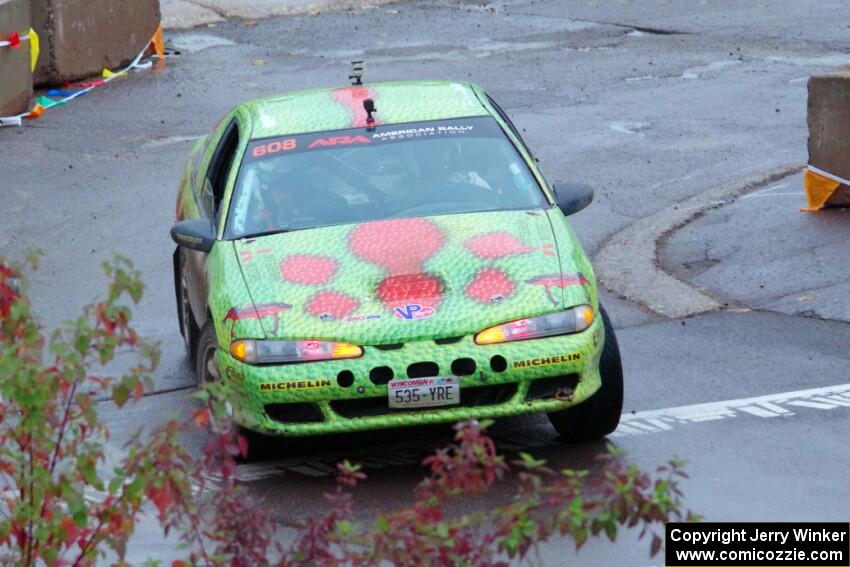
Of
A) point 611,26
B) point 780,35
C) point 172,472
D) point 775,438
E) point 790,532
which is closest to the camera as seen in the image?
point 172,472

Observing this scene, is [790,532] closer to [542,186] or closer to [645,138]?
[542,186]

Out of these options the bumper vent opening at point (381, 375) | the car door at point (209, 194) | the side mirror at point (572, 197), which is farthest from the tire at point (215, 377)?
the side mirror at point (572, 197)

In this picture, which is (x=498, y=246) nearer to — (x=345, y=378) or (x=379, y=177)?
(x=379, y=177)

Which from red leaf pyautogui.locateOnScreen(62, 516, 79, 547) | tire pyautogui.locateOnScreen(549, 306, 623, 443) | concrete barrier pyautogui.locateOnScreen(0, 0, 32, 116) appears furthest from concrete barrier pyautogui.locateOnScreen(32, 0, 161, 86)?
red leaf pyautogui.locateOnScreen(62, 516, 79, 547)

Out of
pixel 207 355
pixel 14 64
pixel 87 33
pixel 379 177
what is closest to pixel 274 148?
pixel 379 177

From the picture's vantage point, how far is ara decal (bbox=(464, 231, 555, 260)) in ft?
24.3

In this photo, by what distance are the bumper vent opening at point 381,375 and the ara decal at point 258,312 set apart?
541 mm

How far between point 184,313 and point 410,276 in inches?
90.2

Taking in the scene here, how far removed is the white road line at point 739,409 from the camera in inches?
309

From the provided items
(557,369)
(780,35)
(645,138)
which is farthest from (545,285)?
(780,35)

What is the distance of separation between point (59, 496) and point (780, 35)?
54.3ft

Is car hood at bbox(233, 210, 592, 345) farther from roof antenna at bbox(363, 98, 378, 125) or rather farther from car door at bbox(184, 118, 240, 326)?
roof antenna at bbox(363, 98, 378, 125)

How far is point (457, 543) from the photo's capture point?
12.8 feet

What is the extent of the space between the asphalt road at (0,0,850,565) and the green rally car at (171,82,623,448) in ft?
1.55
